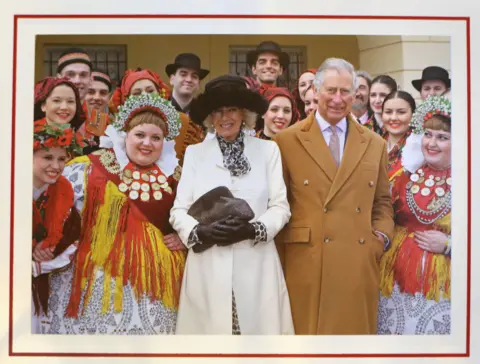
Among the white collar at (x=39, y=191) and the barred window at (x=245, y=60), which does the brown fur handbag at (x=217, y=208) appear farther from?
the white collar at (x=39, y=191)

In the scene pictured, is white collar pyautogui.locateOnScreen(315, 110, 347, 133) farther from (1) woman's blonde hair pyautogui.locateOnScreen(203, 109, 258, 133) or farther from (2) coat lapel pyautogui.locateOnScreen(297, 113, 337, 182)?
(1) woman's blonde hair pyautogui.locateOnScreen(203, 109, 258, 133)

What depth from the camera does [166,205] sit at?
9.50 ft

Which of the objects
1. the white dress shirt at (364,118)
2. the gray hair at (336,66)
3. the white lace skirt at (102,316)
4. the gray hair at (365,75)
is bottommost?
the white lace skirt at (102,316)

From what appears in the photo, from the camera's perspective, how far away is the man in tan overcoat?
2.88 meters

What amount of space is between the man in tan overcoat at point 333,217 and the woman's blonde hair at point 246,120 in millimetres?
108

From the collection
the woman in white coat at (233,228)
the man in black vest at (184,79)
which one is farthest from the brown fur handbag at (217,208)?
the man in black vest at (184,79)

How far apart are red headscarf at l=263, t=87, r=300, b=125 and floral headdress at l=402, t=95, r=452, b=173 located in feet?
1.45

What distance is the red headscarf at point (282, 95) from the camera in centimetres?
292

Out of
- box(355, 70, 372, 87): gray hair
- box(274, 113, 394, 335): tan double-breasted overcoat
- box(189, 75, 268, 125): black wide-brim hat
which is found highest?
box(355, 70, 372, 87): gray hair

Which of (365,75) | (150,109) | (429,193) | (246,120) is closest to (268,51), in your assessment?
(246,120)

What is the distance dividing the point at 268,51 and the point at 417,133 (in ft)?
2.16

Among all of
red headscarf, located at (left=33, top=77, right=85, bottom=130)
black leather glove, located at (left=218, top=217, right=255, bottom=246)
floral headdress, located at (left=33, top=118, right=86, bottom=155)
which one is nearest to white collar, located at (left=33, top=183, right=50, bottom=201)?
floral headdress, located at (left=33, top=118, right=86, bottom=155)

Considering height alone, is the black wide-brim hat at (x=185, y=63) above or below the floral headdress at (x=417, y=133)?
above

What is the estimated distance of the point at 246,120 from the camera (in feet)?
9.57
